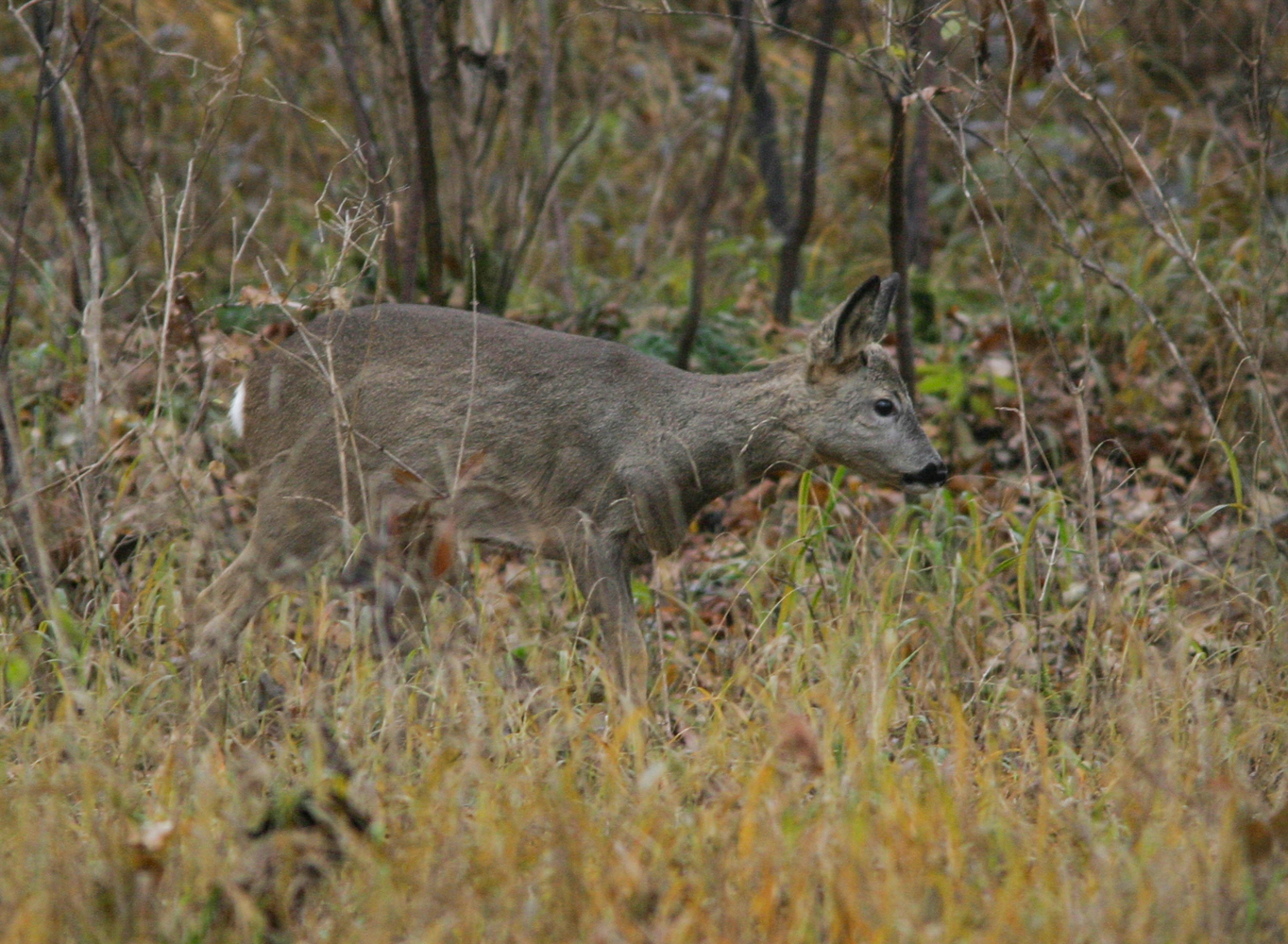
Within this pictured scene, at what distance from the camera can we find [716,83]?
819 centimetres

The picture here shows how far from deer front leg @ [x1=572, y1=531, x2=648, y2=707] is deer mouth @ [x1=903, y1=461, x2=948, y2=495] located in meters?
1.00

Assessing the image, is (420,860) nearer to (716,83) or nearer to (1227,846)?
(1227,846)

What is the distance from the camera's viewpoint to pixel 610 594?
192 inches

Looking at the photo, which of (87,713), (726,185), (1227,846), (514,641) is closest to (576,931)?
(1227,846)

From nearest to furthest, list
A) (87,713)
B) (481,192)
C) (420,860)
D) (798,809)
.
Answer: (420,860) < (798,809) < (87,713) < (481,192)

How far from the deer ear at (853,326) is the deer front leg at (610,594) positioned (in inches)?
37.1

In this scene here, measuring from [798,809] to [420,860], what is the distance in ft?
2.81

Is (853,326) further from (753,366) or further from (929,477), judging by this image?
(753,366)

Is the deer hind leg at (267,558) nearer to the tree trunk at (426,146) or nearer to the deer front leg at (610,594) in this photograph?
the deer front leg at (610,594)

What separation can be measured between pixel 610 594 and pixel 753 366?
2141mm

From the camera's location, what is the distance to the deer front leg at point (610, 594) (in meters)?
4.73

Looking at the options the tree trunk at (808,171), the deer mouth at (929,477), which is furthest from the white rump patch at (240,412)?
the tree trunk at (808,171)

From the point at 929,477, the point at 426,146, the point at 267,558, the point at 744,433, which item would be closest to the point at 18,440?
the point at 267,558

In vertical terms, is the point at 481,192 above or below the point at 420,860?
above
